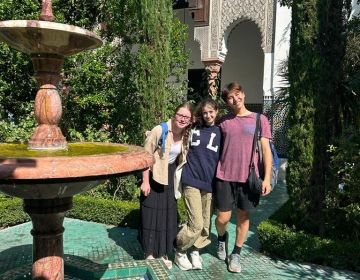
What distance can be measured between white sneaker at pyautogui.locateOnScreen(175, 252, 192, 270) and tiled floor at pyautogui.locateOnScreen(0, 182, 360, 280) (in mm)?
51

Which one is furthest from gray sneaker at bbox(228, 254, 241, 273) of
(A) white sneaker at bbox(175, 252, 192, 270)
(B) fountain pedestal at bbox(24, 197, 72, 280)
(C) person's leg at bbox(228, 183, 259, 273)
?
(B) fountain pedestal at bbox(24, 197, 72, 280)

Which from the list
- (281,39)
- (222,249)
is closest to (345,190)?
(222,249)

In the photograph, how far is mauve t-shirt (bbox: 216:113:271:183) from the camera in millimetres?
3811

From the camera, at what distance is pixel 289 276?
4020 millimetres

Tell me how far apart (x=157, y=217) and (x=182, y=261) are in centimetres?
50

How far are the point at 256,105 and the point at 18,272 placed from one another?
11176mm

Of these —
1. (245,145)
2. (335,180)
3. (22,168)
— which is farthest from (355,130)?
(22,168)

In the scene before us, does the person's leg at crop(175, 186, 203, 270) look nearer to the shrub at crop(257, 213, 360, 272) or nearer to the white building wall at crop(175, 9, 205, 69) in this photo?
the shrub at crop(257, 213, 360, 272)

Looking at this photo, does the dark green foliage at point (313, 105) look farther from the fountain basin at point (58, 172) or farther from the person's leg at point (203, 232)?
the fountain basin at point (58, 172)

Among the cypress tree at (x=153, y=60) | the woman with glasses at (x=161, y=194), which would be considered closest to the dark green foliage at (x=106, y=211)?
the cypress tree at (x=153, y=60)

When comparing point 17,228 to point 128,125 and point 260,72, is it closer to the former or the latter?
point 128,125

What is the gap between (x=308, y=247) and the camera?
14.3 ft

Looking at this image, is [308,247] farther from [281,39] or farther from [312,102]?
[281,39]

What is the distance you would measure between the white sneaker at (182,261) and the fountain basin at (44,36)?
2188 millimetres
